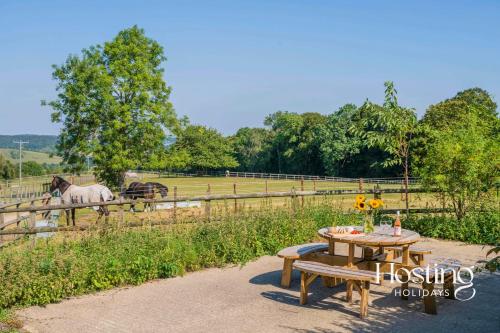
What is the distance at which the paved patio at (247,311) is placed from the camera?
20.3 feet

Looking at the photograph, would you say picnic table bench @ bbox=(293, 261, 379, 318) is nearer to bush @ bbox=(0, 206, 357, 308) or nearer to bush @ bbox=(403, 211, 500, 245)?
bush @ bbox=(0, 206, 357, 308)

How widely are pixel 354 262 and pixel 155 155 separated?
Result: 23.3m

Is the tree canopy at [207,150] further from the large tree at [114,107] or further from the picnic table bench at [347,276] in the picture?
the picnic table bench at [347,276]

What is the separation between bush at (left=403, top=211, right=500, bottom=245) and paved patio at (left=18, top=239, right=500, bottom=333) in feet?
11.3

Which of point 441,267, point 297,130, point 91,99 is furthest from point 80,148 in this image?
point 297,130

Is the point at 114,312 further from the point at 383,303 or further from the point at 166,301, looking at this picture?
the point at 383,303

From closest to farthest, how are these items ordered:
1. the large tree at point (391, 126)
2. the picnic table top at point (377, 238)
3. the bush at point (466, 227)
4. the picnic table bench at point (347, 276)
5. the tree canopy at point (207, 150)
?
1. the picnic table bench at point (347, 276)
2. the picnic table top at point (377, 238)
3. the bush at point (466, 227)
4. the large tree at point (391, 126)
5. the tree canopy at point (207, 150)

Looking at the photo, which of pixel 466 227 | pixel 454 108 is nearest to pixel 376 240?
pixel 466 227

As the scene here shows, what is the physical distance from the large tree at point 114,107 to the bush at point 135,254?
18.4 meters

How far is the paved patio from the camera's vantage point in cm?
619

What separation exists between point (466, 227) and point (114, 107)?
20741 millimetres

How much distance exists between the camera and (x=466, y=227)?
1219 cm

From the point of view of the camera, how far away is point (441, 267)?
6.84 m

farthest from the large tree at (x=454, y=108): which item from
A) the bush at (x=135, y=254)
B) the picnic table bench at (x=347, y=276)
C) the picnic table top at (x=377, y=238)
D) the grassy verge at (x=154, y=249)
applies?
the picnic table bench at (x=347, y=276)
